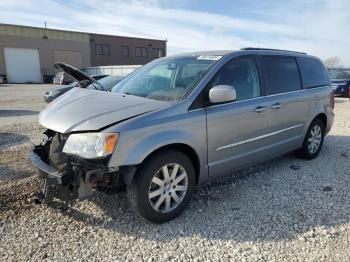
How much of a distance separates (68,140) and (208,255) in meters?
1.67

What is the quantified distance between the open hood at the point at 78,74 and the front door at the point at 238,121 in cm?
180

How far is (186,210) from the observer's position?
12.6 feet

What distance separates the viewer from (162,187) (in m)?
3.45

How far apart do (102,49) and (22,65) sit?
505 inches

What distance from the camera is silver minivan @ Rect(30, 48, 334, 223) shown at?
3.11 m

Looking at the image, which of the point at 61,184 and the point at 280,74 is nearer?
the point at 61,184

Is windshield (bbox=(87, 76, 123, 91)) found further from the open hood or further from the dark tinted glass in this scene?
the dark tinted glass

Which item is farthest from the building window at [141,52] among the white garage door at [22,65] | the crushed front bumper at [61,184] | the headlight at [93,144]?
the headlight at [93,144]

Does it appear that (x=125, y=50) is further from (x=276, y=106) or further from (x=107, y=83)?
(x=276, y=106)

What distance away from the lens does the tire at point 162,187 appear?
325 cm

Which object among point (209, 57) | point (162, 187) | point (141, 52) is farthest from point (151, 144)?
point (141, 52)

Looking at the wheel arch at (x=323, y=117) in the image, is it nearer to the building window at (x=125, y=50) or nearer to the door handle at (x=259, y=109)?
the door handle at (x=259, y=109)

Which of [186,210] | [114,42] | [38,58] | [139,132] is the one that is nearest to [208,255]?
[186,210]

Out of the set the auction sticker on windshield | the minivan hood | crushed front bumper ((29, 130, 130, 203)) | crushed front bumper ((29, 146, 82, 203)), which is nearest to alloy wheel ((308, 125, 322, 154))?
the auction sticker on windshield
